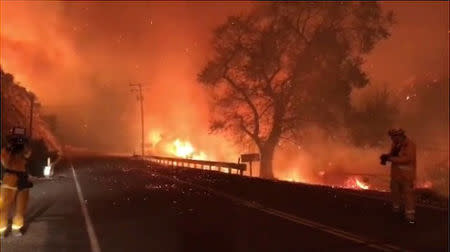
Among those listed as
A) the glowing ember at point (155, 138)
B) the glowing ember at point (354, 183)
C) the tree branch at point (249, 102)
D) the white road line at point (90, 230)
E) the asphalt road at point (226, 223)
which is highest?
the tree branch at point (249, 102)

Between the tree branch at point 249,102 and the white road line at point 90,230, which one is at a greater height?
the tree branch at point 249,102

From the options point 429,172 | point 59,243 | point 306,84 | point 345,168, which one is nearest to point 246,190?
point 59,243

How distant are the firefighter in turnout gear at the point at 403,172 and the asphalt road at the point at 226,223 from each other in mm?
420

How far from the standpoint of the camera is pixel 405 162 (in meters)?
11.1

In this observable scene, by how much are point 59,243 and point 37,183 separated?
17.2 meters

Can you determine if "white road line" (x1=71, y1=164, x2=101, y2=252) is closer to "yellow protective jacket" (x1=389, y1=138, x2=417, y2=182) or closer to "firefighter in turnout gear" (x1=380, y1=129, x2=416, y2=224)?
"firefighter in turnout gear" (x1=380, y1=129, x2=416, y2=224)

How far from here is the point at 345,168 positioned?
48562 millimetres

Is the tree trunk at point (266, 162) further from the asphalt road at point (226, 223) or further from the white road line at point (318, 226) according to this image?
the white road line at point (318, 226)

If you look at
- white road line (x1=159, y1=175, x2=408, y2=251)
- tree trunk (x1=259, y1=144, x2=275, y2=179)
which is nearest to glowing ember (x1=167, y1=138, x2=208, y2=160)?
tree trunk (x1=259, y1=144, x2=275, y2=179)

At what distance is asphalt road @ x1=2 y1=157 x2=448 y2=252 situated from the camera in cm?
942

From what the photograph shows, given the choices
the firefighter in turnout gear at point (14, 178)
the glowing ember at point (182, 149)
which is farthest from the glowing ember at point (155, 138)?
the firefighter in turnout gear at point (14, 178)

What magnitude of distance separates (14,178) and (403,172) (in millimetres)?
7865

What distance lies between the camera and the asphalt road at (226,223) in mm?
9422

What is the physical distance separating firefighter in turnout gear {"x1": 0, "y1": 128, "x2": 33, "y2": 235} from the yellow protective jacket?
7.53m
